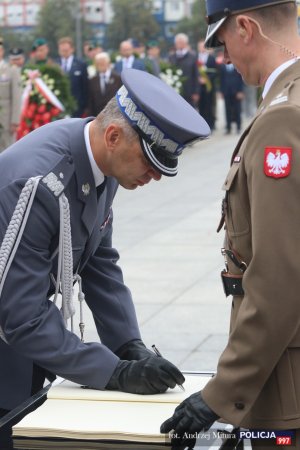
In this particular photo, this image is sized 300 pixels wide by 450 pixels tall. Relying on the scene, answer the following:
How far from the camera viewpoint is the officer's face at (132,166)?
277 centimetres

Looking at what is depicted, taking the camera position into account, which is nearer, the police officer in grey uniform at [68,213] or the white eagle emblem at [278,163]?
the white eagle emblem at [278,163]

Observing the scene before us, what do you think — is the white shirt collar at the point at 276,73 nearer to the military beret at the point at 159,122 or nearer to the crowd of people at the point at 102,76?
the military beret at the point at 159,122

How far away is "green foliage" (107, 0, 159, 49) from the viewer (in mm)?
48469

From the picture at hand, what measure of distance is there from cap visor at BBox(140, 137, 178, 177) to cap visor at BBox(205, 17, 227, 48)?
0.31 m

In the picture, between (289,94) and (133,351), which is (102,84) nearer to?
(133,351)

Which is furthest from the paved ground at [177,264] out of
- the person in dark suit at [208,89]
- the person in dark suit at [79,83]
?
the person in dark suit at [208,89]

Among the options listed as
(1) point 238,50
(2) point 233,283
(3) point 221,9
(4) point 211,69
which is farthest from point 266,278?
(4) point 211,69

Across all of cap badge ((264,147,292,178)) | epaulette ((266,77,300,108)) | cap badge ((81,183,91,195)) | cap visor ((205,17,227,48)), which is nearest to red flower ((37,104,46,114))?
cap badge ((81,183,91,195))

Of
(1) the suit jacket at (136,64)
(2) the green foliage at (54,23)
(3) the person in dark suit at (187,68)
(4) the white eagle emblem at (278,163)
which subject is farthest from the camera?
(2) the green foliage at (54,23)

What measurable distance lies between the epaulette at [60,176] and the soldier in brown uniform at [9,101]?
11.5m

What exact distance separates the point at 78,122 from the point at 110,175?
0.65ft

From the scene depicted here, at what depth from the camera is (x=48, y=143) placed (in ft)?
9.49

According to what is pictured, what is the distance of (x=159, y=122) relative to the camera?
2.71m

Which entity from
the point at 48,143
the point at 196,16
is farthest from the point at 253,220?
the point at 196,16
